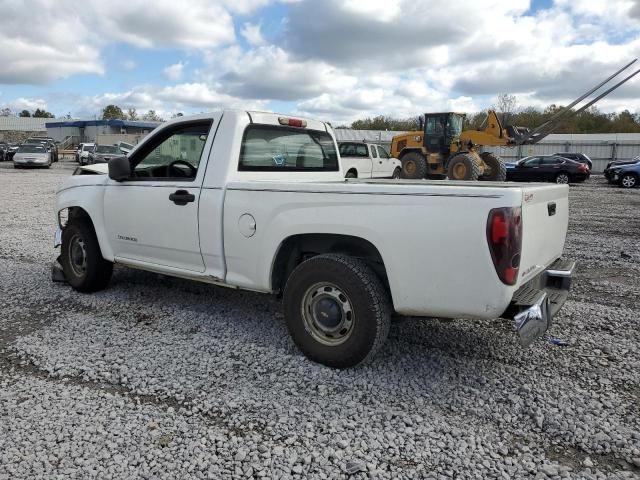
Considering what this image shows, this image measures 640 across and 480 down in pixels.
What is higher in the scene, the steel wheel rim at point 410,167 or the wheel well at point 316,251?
the steel wheel rim at point 410,167

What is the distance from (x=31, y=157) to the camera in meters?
30.8

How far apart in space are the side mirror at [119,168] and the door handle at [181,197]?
682mm

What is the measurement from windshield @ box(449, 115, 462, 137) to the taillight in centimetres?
1807

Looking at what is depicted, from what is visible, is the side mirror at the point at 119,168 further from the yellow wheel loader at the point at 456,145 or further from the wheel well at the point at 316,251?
the yellow wheel loader at the point at 456,145

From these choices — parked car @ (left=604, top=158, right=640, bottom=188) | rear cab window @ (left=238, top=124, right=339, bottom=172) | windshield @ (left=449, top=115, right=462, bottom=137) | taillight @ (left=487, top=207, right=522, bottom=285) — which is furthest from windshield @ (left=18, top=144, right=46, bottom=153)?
taillight @ (left=487, top=207, right=522, bottom=285)

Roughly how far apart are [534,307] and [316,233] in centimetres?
152

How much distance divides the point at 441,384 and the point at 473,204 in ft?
4.33

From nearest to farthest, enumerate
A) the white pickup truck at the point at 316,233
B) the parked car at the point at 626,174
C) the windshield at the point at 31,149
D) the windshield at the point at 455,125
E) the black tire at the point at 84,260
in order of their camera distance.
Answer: the white pickup truck at the point at 316,233, the black tire at the point at 84,260, the windshield at the point at 455,125, the parked car at the point at 626,174, the windshield at the point at 31,149

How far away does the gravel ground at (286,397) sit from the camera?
2666mm

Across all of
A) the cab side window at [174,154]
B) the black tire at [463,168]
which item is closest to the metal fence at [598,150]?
the black tire at [463,168]

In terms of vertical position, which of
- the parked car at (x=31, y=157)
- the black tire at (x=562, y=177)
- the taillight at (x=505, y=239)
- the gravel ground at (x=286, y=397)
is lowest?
the gravel ground at (x=286, y=397)

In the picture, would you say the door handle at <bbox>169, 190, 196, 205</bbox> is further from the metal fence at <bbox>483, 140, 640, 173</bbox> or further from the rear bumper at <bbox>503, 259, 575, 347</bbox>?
the metal fence at <bbox>483, 140, 640, 173</bbox>

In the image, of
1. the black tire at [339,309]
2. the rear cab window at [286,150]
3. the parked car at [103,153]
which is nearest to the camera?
the black tire at [339,309]

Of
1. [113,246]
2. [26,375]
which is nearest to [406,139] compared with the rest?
[113,246]
